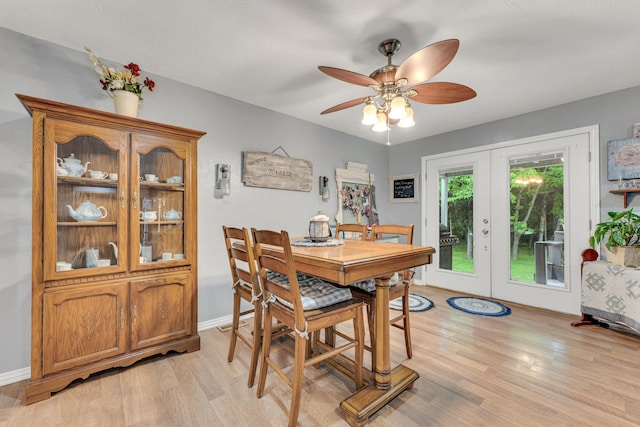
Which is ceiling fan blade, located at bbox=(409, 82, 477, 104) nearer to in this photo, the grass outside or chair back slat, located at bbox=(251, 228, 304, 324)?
chair back slat, located at bbox=(251, 228, 304, 324)

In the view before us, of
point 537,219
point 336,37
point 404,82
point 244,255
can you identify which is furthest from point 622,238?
point 244,255

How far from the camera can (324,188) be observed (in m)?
3.75

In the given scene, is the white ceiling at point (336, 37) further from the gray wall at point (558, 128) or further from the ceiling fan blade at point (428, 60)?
the ceiling fan blade at point (428, 60)

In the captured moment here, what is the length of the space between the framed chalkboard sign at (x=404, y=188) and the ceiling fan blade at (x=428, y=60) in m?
2.91

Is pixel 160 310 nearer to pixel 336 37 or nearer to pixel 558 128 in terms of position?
pixel 336 37

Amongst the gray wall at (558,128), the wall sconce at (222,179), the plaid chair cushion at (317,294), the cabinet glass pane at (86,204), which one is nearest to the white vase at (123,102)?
the cabinet glass pane at (86,204)

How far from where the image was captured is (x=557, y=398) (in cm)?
170

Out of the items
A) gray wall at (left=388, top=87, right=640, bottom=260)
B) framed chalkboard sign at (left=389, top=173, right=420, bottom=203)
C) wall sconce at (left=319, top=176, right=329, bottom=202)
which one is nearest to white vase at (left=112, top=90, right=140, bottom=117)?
wall sconce at (left=319, top=176, right=329, bottom=202)

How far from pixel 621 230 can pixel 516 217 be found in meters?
0.99

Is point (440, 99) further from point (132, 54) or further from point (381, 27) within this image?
point (132, 54)

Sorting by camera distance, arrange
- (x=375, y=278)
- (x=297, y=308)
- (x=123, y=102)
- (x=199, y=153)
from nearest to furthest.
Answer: (x=297, y=308)
(x=375, y=278)
(x=123, y=102)
(x=199, y=153)

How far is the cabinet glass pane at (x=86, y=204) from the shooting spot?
1.82 m

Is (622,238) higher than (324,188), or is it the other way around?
(324,188)

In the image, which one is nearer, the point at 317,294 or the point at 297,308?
the point at 297,308
